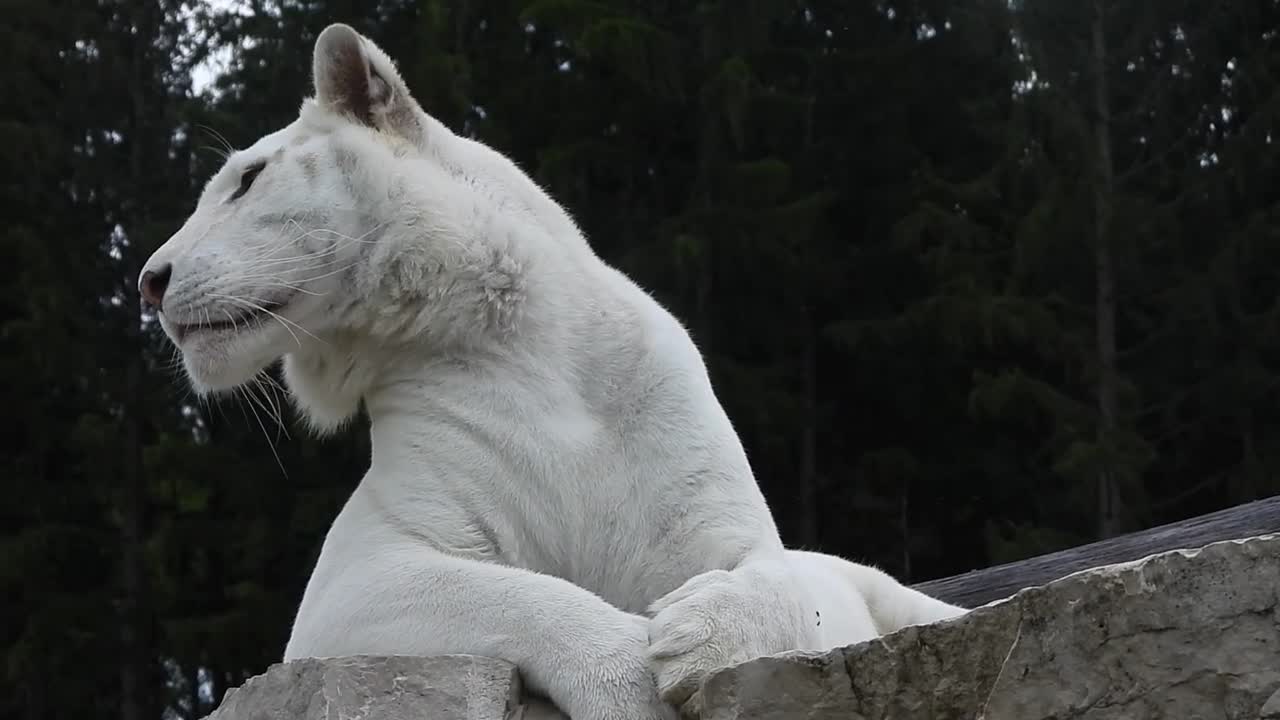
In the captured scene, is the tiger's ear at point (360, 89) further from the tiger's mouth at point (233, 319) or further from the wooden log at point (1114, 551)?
the wooden log at point (1114, 551)

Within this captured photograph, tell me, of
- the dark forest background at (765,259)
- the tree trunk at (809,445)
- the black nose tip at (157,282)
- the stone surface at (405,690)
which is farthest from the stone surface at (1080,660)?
the tree trunk at (809,445)

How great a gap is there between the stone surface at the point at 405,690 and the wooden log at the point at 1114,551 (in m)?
2.21

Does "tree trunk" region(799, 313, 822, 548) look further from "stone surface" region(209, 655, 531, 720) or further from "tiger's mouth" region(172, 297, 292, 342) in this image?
"stone surface" region(209, 655, 531, 720)

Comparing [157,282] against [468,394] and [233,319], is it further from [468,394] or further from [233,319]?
A: [468,394]

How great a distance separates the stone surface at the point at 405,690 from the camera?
8.43 feet

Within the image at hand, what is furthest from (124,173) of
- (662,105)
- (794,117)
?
(794,117)

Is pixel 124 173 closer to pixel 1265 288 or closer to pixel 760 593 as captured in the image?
pixel 1265 288

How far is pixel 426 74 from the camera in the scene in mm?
14211

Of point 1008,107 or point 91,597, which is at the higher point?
point 1008,107

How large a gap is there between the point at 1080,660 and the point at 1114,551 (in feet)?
8.00

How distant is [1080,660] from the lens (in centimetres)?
221

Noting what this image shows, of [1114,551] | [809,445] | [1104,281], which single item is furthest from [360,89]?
[809,445]

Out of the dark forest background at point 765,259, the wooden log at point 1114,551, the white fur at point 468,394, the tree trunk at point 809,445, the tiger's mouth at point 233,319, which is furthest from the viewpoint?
the tree trunk at point 809,445

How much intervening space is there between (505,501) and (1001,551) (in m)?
10.5
